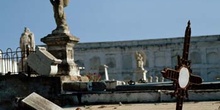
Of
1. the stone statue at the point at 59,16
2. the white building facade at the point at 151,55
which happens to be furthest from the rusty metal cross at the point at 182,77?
the white building facade at the point at 151,55

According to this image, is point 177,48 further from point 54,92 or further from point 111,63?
point 54,92

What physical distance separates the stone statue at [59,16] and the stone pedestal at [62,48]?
0.67 feet

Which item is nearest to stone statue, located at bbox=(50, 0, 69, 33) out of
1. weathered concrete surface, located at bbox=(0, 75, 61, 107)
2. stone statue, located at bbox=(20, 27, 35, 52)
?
weathered concrete surface, located at bbox=(0, 75, 61, 107)

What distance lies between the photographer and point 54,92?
34.9 feet

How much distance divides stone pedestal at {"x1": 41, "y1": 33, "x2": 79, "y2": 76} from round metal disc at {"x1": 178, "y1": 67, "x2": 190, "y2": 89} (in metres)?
7.38

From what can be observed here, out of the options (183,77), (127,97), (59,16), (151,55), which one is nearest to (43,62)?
(59,16)

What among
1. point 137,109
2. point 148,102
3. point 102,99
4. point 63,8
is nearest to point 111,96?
point 102,99

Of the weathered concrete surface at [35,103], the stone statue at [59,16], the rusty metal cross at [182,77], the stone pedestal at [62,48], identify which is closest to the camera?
the rusty metal cross at [182,77]

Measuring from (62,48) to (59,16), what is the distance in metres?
0.93

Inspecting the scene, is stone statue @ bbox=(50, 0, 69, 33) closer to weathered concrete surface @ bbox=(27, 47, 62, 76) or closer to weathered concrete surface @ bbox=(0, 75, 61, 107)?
weathered concrete surface @ bbox=(27, 47, 62, 76)

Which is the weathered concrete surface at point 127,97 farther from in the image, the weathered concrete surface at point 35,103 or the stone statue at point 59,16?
the weathered concrete surface at point 35,103

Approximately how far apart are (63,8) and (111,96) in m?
3.16

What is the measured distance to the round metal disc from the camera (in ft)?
14.5

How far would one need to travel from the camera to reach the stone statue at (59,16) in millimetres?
11977
